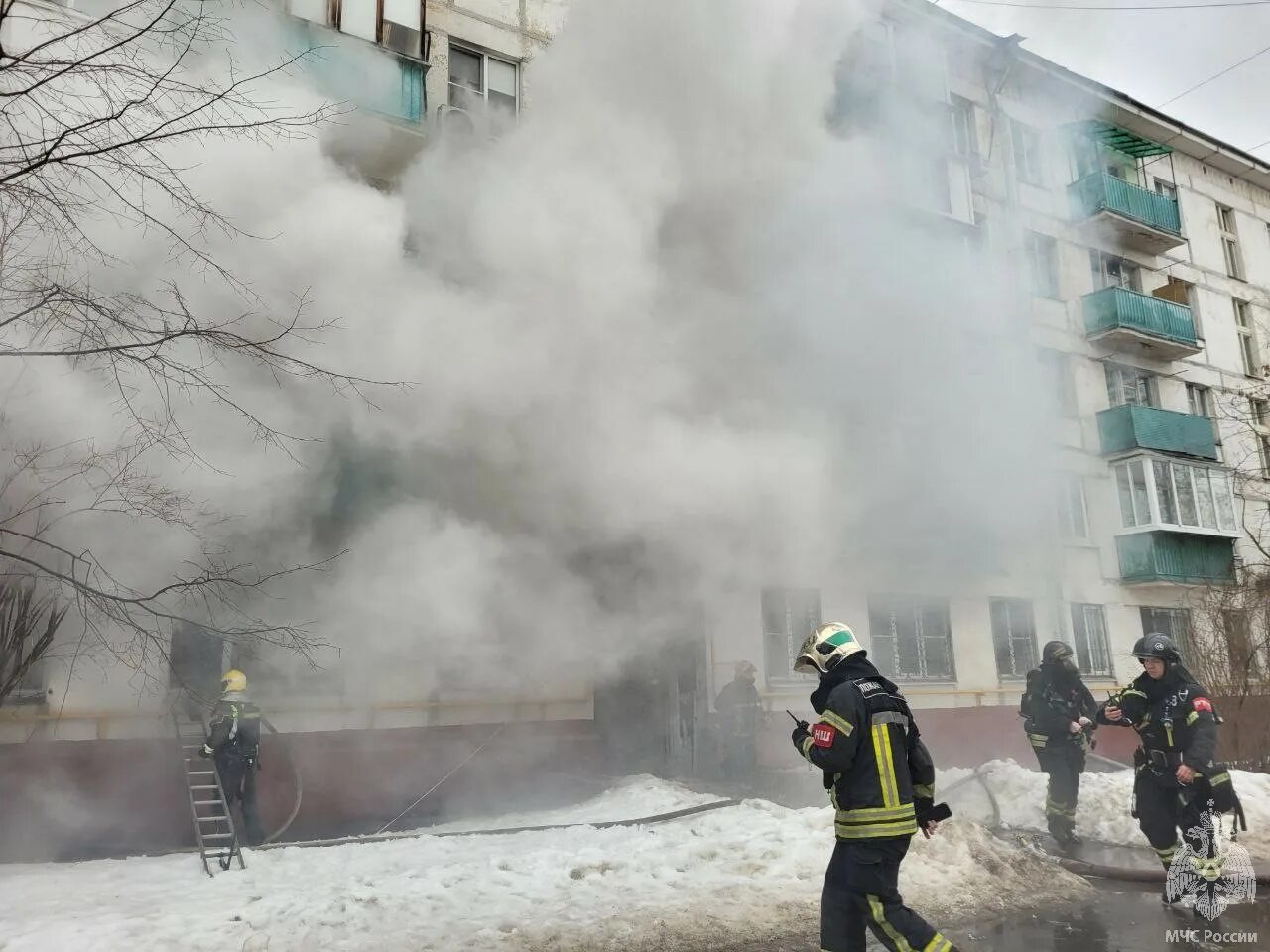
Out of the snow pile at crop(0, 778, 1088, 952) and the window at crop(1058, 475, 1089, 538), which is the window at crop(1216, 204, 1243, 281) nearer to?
the window at crop(1058, 475, 1089, 538)

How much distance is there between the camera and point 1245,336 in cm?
1861

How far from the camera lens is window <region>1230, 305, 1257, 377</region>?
18.4 meters

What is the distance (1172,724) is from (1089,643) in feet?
32.4

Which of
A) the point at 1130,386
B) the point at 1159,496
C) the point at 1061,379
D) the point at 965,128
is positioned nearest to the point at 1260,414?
the point at 1130,386

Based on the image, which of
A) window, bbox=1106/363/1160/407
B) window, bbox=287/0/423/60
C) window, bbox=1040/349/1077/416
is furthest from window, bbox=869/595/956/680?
window, bbox=287/0/423/60

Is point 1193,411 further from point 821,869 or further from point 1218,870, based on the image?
point 821,869

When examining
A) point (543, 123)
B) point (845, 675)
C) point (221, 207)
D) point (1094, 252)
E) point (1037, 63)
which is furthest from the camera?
point (1094, 252)

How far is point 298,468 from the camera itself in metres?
6.66

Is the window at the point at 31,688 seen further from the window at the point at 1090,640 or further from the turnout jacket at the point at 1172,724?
the window at the point at 1090,640

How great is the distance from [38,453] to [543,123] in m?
4.96

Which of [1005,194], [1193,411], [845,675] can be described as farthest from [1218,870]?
[1193,411]

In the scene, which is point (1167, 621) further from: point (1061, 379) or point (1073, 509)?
point (1061, 379)

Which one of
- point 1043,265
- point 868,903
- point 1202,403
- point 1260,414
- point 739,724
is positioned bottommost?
point 868,903

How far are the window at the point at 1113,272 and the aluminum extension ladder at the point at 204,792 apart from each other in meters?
16.0
